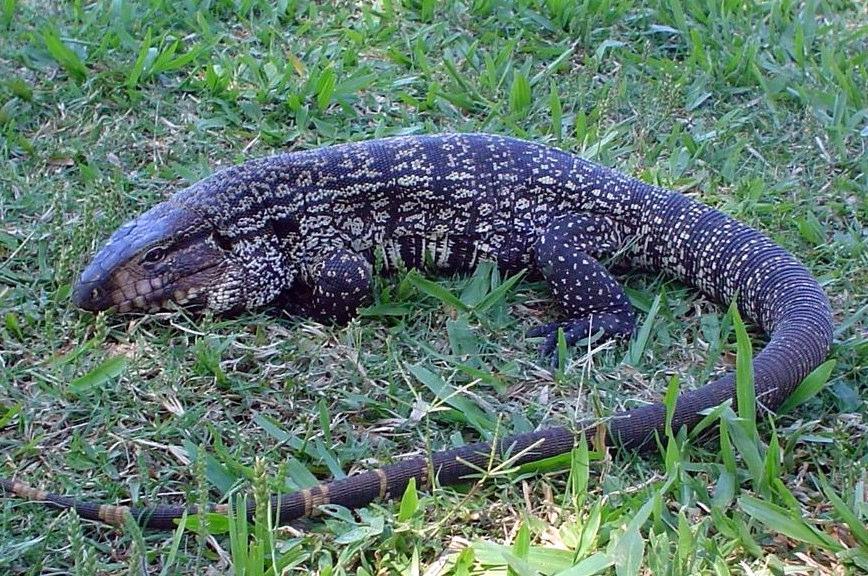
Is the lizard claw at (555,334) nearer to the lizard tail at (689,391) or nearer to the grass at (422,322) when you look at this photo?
the grass at (422,322)

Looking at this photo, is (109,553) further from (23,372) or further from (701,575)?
(701,575)

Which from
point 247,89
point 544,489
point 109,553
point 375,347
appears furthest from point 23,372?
point 247,89

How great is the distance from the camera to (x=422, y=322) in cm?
492

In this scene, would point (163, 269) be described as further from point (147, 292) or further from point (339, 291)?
point (339, 291)

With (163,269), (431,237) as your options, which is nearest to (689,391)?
(431,237)

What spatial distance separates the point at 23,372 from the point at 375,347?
5.01 feet

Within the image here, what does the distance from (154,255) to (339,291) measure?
0.89 metres

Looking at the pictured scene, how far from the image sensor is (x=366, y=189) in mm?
5242

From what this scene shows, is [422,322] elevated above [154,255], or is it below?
below

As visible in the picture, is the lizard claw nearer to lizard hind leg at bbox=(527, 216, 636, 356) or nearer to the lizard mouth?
lizard hind leg at bbox=(527, 216, 636, 356)

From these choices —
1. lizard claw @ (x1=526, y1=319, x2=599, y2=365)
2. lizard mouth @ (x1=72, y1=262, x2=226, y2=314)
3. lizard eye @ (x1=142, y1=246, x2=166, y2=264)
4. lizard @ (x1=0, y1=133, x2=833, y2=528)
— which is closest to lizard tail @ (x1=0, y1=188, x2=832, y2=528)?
lizard @ (x1=0, y1=133, x2=833, y2=528)

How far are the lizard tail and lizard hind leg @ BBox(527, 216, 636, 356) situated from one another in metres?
0.26

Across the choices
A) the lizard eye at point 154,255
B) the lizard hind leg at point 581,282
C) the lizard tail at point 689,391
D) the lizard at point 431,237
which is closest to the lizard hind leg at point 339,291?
the lizard at point 431,237

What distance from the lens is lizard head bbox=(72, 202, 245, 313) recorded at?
4.74 m
